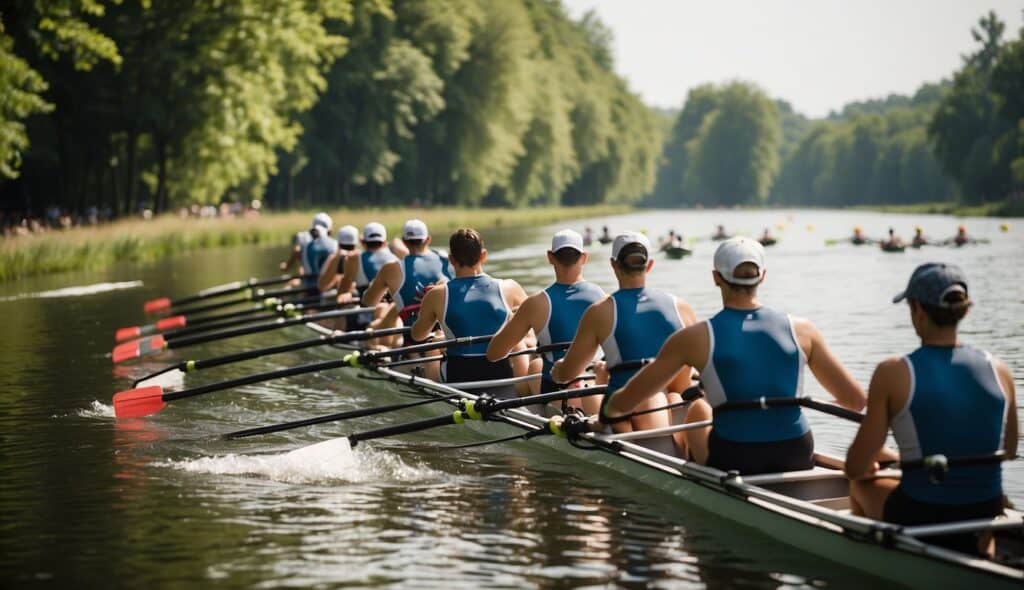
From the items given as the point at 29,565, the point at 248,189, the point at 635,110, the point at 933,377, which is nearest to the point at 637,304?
the point at 933,377

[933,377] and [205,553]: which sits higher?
[933,377]

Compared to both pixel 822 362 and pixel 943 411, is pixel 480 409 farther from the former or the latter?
pixel 943 411

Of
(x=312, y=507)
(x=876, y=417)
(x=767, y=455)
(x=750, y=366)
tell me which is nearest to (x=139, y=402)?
(x=312, y=507)

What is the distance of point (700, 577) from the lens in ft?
24.9

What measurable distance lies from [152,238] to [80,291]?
11955mm

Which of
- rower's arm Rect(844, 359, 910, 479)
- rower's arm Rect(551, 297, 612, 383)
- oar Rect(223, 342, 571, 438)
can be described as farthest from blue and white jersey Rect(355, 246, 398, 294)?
rower's arm Rect(844, 359, 910, 479)

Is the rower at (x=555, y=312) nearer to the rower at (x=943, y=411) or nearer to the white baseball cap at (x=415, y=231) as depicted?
the white baseball cap at (x=415, y=231)

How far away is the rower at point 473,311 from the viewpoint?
1195cm

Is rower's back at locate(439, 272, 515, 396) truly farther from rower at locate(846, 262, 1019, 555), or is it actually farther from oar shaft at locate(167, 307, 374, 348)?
rower at locate(846, 262, 1019, 555)

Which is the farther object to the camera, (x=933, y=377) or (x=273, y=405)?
(x=273, y=405)

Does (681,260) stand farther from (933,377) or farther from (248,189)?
(933,377)

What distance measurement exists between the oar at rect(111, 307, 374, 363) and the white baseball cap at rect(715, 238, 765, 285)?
328 inches

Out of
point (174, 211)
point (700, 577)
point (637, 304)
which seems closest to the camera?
point (700, 577)

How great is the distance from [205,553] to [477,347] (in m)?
4.45
